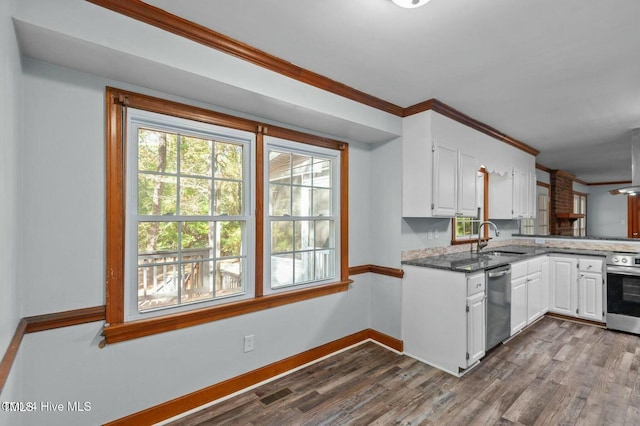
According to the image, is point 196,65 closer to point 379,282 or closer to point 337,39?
point 337,39

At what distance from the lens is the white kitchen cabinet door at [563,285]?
395 centimetres

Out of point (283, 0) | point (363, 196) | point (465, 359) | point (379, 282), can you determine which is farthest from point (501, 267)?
point (283, 0)

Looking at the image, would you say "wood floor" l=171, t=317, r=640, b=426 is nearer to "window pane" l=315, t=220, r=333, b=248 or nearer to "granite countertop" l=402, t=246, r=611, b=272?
"granite countertop" l=402, t=246, r=611, b=272

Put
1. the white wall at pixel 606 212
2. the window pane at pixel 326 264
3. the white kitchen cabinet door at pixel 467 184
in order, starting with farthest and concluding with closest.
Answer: the white wall at pixel 606 212 < the white kitchen cabinet door at pixel 467 184 < the window pane at pixel 326 264

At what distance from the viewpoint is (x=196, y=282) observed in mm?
2314

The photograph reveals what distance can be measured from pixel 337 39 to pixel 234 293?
1.98 meters

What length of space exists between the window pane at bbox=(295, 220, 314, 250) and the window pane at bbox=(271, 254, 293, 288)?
6.5 inches

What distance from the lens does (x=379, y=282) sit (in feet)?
10.9

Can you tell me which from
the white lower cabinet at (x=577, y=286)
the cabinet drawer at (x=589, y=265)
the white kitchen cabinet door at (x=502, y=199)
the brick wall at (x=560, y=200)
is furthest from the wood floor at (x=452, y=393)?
the brick wall at (x=560, y=200)

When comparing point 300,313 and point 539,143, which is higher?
point 539,143

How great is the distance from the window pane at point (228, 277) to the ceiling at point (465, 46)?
161cm

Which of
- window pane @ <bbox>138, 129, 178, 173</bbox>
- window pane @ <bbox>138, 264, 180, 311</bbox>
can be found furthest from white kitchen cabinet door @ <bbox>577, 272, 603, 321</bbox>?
window pane @ <bbox>138, 129, 178, 173</bbox>

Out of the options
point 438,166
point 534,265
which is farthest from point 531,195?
point 438,166

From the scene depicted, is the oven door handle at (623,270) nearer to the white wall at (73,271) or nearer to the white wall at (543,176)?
the white wall at (543,176)
